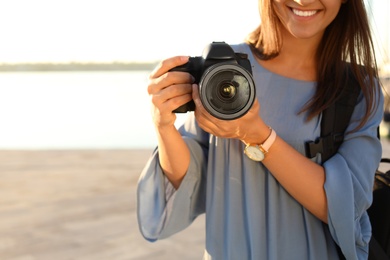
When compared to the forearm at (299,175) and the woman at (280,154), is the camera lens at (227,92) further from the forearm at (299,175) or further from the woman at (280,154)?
the forearm at (299,175)

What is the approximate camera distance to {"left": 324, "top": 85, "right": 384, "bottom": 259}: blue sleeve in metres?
1.41

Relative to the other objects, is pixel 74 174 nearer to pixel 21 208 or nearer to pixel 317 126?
pixel 21 208

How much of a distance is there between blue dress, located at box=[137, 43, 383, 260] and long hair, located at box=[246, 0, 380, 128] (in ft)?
0.09

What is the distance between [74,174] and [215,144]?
15.1 ft

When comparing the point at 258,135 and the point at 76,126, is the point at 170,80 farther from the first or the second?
the point at 76,126

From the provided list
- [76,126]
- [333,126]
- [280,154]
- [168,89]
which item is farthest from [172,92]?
[76,126]

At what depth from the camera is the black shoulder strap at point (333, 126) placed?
1.45m

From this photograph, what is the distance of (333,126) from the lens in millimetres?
1474

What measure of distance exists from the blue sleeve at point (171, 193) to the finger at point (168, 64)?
163 millimetres

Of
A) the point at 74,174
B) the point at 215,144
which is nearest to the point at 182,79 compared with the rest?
the point at 215,144

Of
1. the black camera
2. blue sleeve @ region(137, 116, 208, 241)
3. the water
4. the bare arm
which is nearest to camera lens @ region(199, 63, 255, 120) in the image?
the black camera

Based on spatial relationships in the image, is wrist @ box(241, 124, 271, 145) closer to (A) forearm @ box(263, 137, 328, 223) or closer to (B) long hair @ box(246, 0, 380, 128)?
(A) forearm @ box(263, 137, 328, 223)

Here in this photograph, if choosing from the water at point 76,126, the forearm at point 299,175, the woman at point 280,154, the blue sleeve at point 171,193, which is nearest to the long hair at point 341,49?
the woman at point 280,154

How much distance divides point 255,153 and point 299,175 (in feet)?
0.34
